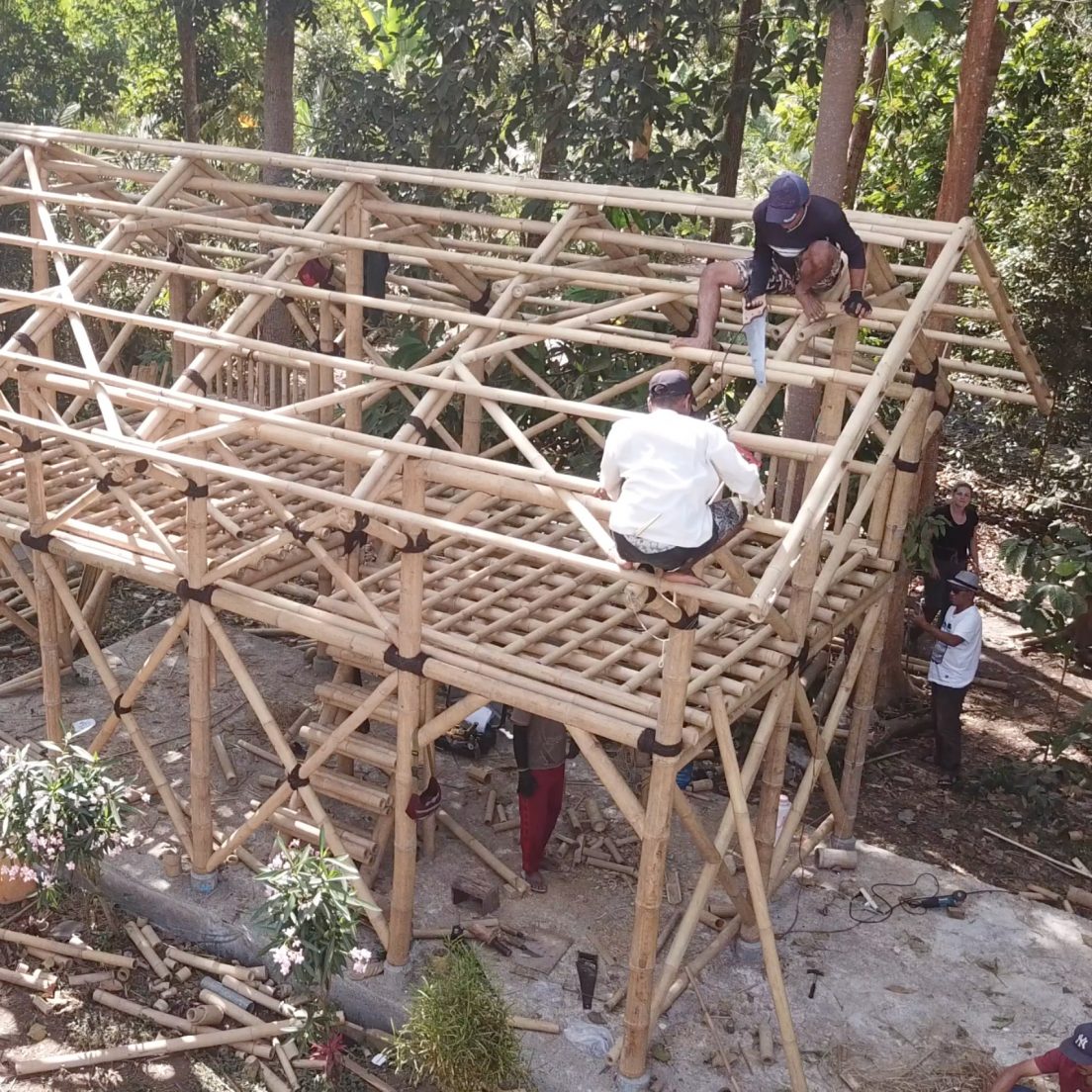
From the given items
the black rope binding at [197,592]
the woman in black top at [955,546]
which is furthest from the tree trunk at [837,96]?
the black rope binding at [197,592]

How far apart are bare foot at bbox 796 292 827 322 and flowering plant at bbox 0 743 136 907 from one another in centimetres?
485

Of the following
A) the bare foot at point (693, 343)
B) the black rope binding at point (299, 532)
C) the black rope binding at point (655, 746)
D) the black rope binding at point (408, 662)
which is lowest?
the black rope binding at point (408, 662)

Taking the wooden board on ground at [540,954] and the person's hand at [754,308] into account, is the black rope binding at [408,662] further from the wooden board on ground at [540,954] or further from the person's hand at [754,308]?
the person's hand at [754,308]

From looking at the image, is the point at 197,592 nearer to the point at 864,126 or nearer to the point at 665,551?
the point at 665,551

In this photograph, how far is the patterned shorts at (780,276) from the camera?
5.93 meters

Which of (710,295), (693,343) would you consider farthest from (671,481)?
(710,295)

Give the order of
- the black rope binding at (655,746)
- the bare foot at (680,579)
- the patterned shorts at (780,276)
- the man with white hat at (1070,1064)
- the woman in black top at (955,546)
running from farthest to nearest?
the woman in black top at (955,546), the patterned shorts at (780,276), the black rope binding at (655,746), the man with white hat at (1070,1064), the bare foot at (680,579)

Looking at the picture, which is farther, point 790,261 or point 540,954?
point 540,954

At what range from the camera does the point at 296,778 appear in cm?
689

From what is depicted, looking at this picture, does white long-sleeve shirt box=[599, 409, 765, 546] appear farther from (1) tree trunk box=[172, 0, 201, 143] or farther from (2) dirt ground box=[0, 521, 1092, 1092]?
(1) tree trunk box=[172, 0, 201, 143]

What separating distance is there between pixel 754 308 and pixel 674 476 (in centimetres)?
135

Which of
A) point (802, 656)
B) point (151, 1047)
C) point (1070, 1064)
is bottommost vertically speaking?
point (151, 1047)

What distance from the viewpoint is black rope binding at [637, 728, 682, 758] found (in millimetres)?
5641

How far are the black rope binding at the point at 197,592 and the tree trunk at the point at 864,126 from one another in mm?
7174
